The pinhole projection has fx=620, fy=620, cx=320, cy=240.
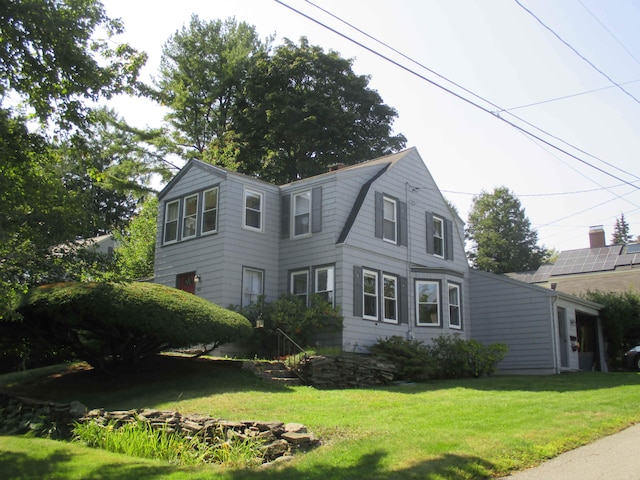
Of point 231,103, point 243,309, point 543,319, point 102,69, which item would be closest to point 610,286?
point 543,319

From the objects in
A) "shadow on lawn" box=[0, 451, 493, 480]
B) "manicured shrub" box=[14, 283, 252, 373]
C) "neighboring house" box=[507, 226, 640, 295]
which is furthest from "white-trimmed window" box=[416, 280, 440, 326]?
"shadow on lawn" box=[0, 451, 493, 480]

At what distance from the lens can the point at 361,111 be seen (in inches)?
1389

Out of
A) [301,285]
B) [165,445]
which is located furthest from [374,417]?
[301,285]

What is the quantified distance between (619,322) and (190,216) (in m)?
16.8

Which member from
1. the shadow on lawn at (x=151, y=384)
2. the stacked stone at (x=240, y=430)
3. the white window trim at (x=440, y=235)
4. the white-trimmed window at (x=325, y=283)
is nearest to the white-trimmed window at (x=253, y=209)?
the white-trimmed window at (x=325, y=283)

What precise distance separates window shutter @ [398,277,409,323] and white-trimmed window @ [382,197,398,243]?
1.41m

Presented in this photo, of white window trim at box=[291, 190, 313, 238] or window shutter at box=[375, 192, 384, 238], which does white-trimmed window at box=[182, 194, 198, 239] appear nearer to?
white window trim at box=[291, 190, 313, 238]

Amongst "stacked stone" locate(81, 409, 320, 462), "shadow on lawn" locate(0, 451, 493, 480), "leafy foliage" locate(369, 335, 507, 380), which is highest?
"leafy foliage" locate(369, 335, 507, 380)

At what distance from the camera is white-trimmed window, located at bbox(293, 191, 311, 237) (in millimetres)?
20031

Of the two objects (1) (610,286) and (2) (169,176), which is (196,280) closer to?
(2) (169,176)

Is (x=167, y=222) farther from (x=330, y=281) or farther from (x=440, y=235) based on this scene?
(x=440, y=235)

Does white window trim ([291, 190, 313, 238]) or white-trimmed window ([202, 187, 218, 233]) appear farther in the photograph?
white window trim ([291, 190, 313, 238])

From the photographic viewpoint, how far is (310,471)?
715 cm

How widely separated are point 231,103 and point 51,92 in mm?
26270
